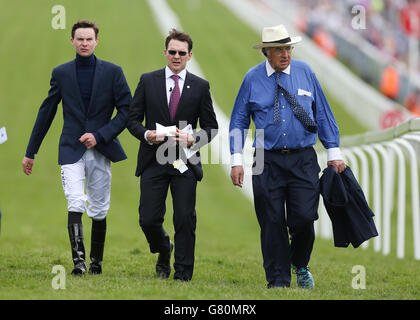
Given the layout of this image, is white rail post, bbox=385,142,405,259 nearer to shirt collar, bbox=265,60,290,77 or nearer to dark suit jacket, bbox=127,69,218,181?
shirt collar, bbox=265,60,290,77

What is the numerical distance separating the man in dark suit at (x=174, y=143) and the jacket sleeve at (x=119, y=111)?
179 mm

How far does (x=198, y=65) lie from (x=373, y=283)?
26.8 meters

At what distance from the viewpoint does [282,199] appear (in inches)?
295

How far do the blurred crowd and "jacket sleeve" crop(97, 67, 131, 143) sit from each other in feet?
56.3

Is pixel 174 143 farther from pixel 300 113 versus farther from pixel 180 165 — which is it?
pixel 300 113

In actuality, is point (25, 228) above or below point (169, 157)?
below

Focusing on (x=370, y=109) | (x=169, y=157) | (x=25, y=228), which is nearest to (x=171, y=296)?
(x=169, y=157)

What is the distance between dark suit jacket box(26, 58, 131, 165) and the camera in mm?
7805

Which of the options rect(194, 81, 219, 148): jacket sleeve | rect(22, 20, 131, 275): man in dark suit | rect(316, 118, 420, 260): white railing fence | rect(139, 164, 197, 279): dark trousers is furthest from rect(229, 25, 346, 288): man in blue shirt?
rect(316, 118, 420, 260): white railing fence

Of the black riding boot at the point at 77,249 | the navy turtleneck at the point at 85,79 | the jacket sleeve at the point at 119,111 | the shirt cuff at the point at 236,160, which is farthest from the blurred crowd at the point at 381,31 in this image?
the black riding boot at the point at 77,249

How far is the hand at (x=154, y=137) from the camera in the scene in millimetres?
7492

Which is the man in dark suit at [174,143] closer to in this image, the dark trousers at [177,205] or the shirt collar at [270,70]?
the dark trousers at [177,205]
